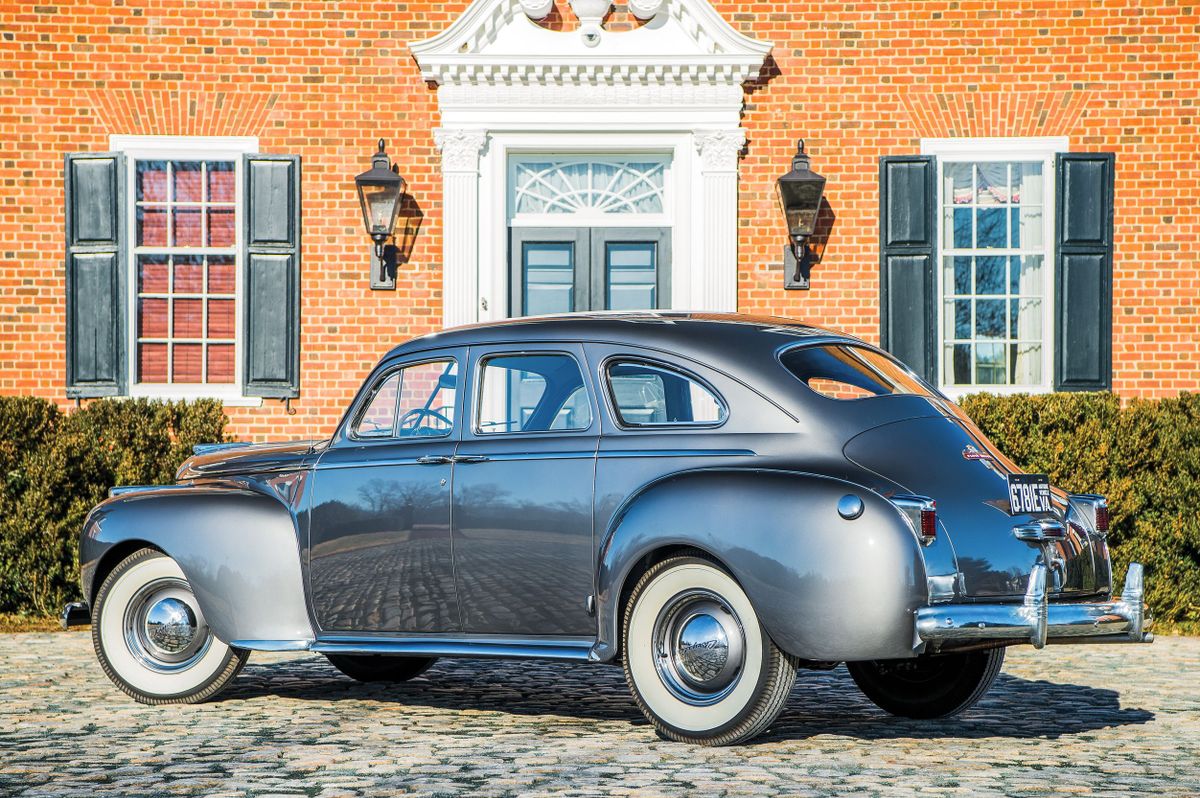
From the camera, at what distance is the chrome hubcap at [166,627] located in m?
7.06

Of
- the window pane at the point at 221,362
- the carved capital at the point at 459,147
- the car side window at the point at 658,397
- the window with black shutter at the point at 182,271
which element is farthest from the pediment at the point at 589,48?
the car side window at the point at 658,397

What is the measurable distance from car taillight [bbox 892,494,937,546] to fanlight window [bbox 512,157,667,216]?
8021mm

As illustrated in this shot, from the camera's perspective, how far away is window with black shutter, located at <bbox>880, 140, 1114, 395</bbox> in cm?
1286

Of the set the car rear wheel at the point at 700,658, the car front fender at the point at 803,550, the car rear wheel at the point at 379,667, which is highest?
the car front fender at the point at 803,550

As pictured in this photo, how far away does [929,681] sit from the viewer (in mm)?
6625

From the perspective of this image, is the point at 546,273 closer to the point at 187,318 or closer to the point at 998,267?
the point at 187,318

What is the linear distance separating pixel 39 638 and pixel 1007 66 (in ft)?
28.6

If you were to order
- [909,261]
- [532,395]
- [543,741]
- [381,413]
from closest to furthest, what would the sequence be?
1. [543,741]
2. [532,395]
3. [381,413]
4. [909,261]

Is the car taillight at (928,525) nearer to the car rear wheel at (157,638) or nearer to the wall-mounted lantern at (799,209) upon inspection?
the car rear wheel at (157,638)

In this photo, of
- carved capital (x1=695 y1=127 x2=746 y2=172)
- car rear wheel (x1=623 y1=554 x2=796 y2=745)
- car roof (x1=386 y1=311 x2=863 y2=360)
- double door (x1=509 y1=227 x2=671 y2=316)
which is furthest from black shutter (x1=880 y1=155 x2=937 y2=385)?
car rear wheel (x1=623 y1=554 x2=796 y2=745)

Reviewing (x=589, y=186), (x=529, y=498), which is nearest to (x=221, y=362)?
(x=589, y=186)

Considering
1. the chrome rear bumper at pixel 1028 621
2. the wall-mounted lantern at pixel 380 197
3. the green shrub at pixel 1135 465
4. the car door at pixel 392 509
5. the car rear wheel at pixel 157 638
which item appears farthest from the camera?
the wall-mounted lantern at pixel 380 197

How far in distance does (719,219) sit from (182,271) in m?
4.49

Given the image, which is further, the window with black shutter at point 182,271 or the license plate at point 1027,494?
the window with black shutter at point 182,271
